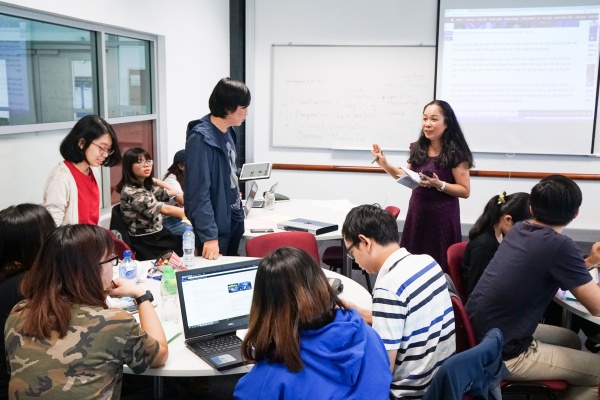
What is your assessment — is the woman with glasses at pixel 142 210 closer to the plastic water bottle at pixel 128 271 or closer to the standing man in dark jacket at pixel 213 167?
the standing man in dark jacket at pixel 213 167

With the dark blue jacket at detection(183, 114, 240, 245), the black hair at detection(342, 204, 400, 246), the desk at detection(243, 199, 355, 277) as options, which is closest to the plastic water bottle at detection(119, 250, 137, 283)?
the dark blue jacket at detection(183, 114, 240, 245)

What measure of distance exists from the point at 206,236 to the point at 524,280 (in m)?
1.46

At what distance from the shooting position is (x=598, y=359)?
2.35m

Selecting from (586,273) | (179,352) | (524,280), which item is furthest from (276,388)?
(586,273)

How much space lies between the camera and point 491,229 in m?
2.79

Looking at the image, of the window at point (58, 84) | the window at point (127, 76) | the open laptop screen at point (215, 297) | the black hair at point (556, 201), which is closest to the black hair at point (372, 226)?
the open laptop screen at point (215, 297)

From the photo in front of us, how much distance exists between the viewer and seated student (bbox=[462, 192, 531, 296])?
8.89ft

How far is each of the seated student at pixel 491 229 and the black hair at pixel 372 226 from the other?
852 millimetres

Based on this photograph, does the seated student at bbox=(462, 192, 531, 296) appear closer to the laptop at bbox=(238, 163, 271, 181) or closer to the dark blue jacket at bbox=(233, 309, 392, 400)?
the dark blue jacket at bbox=(233, 309, 392, 400)

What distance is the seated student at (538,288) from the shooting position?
2.19 meters

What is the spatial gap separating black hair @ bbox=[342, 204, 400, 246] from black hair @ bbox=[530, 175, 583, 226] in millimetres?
675

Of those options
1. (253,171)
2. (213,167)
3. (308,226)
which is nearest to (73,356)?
(213,167)

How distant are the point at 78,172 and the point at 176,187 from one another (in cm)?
Result: 137

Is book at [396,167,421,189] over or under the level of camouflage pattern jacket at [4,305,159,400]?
over
